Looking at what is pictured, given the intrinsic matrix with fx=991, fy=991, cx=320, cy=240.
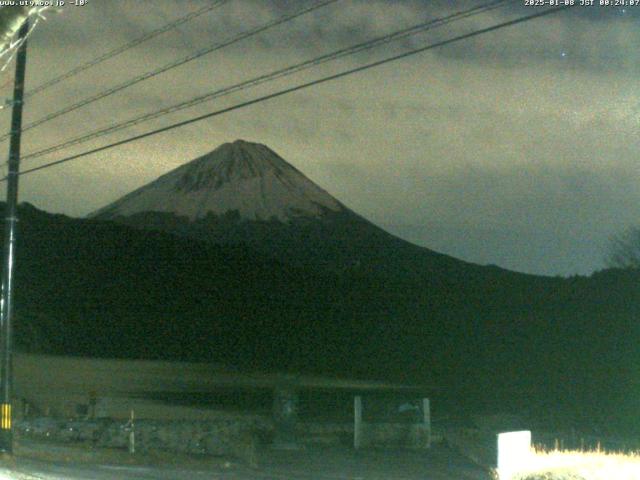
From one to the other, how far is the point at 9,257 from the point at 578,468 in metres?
11.5

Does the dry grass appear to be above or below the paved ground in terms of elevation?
above

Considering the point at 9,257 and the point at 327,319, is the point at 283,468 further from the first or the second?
the point at 327,319

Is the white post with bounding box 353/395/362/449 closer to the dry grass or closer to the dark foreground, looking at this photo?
the dark foreground

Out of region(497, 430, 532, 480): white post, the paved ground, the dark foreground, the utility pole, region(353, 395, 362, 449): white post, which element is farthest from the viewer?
region(353, 395, 362, 449): white post

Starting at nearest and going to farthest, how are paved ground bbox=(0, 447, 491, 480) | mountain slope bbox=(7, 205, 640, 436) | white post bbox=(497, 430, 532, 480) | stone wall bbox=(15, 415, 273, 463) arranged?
white post bbox=(497, 430, 532, 480) < paved ground bbox=(0, 447, 491, 480) < stone wall bbox=(15, 415, 273, 463) < mountain slope bbox=(7, 205, 640, 436)

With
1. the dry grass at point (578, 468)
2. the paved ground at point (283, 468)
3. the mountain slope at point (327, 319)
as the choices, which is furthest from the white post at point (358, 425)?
the mountain slope at point (327, 319)

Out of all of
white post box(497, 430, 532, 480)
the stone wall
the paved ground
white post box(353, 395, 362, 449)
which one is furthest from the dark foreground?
the stone wall

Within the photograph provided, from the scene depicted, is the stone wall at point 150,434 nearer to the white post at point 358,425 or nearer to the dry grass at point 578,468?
the white post at point 358,425

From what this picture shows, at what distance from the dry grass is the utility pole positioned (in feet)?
32.7

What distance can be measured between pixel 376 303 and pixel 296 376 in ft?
117

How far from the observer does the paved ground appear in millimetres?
16219

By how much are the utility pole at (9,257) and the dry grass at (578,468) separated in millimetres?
9965

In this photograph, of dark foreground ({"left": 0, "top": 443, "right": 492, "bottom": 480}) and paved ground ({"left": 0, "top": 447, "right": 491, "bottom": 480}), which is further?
dark foreground ({"left": 0, "top": 443, "right": 492, "bottom": 480})

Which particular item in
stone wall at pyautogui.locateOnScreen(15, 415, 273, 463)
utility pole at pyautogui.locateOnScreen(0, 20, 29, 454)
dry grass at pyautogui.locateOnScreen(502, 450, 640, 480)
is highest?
utility pole at pyautogui.locateOnScreen(0, 20, 29, 454)
